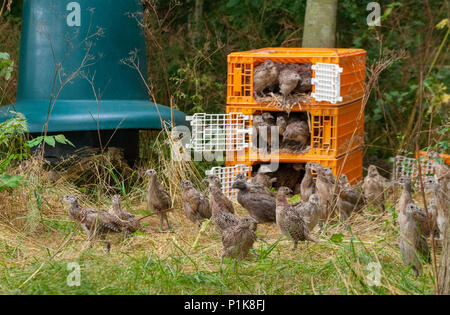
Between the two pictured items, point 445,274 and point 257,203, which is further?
point 257,203

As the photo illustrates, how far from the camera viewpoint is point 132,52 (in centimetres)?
741

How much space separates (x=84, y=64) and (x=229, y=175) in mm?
1984

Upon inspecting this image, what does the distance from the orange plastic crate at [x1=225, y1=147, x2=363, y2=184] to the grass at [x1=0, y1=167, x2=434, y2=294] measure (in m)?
1.12

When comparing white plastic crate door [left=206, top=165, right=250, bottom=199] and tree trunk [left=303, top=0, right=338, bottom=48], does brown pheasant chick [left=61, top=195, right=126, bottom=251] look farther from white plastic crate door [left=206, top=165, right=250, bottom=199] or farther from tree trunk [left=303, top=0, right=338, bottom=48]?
tree trunk [left=303, top=0, right=338, bottom=48]

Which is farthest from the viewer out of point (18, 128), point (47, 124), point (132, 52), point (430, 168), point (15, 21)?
point (15, 21)

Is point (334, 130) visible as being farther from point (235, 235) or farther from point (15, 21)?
point (15, 21)

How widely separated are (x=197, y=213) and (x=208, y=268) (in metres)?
1.44

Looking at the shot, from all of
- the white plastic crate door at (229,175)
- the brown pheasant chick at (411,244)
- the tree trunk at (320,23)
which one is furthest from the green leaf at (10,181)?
the tree trunk at (320,23)

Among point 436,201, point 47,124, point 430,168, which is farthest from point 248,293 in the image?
point 430,168

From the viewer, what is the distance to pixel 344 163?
7305 millimetres

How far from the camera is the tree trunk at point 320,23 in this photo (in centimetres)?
912

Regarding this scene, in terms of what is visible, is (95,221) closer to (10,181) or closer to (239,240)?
(10,181)

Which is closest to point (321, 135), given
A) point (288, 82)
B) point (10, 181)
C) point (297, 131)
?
point (297, 131)

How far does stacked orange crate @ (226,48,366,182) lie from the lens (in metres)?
7.51
